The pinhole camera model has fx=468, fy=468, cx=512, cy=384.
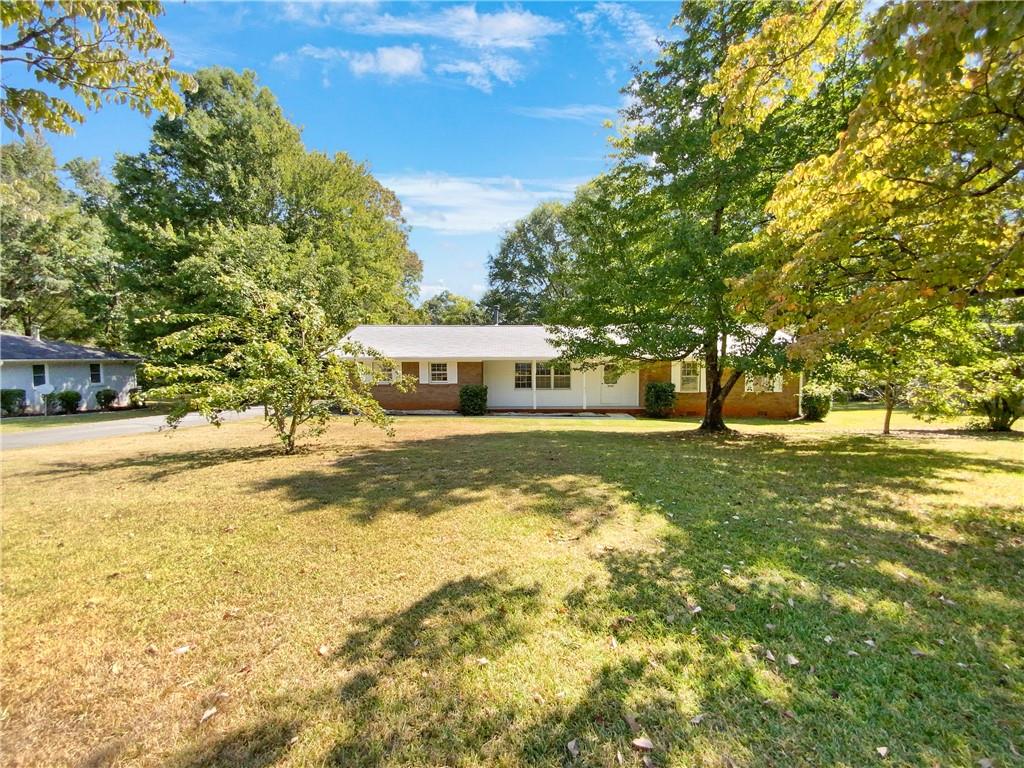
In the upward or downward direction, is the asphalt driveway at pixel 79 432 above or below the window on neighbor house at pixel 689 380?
below

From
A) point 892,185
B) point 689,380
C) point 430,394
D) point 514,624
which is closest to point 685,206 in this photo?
point 892,185

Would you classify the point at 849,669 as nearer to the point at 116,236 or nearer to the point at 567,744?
the point at 567,744

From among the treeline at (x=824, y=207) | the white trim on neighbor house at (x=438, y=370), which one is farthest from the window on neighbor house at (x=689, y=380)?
the white trim on neighbor house at (x=438, y=370)

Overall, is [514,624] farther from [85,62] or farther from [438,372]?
[438,372]

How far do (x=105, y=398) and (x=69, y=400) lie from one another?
179cm

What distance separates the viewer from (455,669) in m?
2.83

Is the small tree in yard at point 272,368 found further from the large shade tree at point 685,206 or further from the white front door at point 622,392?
the white front door at point 622,392

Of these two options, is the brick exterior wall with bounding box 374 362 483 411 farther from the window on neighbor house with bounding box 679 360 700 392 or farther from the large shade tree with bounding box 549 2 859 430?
→ the window on neighbor house with bounding box 679 360 700 392

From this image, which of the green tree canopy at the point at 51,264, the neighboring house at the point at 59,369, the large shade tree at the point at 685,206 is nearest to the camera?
the large shade tree at the point at 685,206

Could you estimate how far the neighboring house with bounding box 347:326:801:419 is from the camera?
20.1 m

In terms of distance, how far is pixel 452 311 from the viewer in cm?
4972

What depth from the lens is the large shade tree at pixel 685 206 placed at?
1014cm

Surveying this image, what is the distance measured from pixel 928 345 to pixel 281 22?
14.0 meters

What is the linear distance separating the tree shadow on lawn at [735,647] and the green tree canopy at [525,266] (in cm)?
3738
